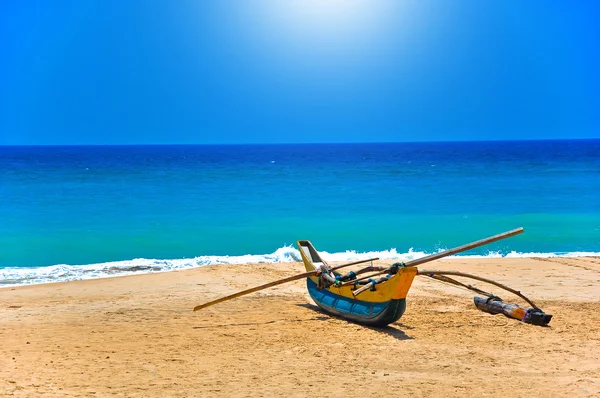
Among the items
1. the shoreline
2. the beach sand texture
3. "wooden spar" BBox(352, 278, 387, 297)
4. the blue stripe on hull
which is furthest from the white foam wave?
"wooden spar" BBox(352, 278, 387, 297)

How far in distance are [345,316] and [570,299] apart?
4.22 metres

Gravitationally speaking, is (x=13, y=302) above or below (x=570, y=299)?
below

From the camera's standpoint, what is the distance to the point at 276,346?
882 cm

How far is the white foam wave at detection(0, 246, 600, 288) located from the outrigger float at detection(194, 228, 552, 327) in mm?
5076

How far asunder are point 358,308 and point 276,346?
1.59m

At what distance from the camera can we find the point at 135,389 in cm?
719

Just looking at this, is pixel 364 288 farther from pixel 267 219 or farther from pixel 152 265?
pixel 267 219

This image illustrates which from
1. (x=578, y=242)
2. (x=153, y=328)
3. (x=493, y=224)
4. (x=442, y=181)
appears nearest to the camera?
(x=153, y=328)

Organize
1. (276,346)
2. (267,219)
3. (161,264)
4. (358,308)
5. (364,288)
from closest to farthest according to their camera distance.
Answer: (276,346) < (364,288) < (358,308) < (161,264) < (267,219)

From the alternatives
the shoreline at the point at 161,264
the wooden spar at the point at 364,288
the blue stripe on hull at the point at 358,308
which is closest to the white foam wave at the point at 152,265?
the shoreline at the point at 161,264

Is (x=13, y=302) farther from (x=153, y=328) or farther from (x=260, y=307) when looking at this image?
(x=260, y=307)

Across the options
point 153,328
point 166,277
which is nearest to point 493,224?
point 166,277

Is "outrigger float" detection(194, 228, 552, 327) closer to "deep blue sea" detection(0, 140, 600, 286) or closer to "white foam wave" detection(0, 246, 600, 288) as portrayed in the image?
"white foam wave" detection(0, 246, 600, 288)

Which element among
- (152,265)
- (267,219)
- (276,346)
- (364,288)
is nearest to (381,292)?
(364,288)
